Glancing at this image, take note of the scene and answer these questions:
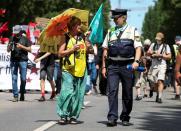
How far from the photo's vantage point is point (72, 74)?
12.1 m

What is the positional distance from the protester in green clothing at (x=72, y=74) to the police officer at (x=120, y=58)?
0.43 metres

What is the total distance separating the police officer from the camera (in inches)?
468

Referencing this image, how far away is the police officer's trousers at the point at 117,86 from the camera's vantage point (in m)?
11.9

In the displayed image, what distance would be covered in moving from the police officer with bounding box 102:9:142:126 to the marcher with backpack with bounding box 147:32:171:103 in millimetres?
6907

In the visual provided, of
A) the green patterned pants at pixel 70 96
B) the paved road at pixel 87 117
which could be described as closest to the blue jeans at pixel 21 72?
the paved road at pixel 87 117

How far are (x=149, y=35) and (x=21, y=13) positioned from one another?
323 ft

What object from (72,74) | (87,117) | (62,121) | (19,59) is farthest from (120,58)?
(19,59)

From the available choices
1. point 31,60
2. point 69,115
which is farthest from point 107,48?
point 31,60

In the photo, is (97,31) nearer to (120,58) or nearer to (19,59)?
(19,59)

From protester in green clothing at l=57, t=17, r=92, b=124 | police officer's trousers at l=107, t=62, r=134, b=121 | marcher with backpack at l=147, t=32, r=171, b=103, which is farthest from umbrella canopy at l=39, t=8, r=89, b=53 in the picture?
marcher with backpack at l=147, t=32, r=171, b=103

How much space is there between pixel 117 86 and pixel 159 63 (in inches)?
289

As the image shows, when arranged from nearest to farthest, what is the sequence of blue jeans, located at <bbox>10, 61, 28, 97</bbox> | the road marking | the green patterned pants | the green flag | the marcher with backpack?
the road marking
the green patterned pants
the green flag
blue jeans, located at <bbox>10, 61, 28, 97</bbox>
the marcher with backpack

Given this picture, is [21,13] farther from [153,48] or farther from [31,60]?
[153,48]

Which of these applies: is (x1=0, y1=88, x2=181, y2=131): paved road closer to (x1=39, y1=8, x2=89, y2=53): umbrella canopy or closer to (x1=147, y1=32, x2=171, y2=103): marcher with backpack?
(x1=147, y1=32, x2=171, y2=103): marcher with backpack
